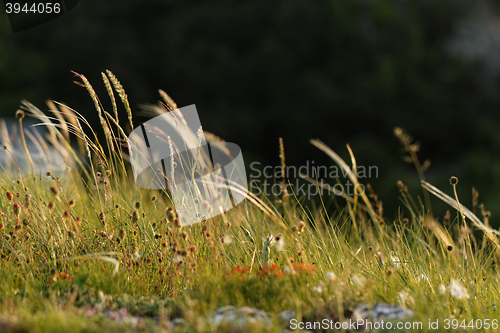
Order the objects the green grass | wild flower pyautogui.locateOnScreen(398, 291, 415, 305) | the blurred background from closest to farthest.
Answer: the green grass → wild flower pyautogui.locateOnScreen(398, 291, 415, 305) → the blurred background

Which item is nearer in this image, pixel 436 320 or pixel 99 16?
pixel 436 320

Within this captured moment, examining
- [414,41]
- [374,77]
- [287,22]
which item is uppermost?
[287,22]

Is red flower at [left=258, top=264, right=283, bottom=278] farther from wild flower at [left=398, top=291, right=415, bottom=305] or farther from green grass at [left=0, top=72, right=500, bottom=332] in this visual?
wild flower at [left=398, top=291, right=415, bottom=305]

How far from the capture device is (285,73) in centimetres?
1311

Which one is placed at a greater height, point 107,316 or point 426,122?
point 107,316

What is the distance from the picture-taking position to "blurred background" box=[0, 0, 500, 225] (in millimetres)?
12625

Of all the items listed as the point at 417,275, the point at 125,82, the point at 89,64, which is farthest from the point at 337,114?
the point at 417,275

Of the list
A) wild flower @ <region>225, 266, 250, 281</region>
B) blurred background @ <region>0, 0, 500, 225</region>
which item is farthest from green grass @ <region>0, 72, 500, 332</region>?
blurred background @ <region>0, 0, 500, 225</region>

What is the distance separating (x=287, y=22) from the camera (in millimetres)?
13367

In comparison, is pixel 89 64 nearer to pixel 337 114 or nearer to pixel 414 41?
pixel 337 114

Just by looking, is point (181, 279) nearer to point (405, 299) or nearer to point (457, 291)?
point (405, 299)

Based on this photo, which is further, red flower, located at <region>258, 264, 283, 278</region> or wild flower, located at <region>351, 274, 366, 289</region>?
red flower, located at <region>258, 264, 283, 278</region>

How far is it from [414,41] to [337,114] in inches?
164

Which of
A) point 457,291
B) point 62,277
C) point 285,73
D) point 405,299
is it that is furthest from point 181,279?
point 285,73
